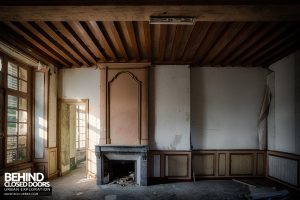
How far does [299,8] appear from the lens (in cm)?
302

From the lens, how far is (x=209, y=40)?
15.3 ft

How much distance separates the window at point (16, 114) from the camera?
5098mm

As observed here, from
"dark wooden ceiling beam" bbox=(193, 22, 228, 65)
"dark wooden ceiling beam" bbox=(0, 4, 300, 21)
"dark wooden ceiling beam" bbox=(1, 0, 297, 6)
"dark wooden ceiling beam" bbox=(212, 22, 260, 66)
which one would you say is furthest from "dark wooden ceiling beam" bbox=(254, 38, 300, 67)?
"dark wooden ceiling beam" bbox=(1, 0, 297, 6)

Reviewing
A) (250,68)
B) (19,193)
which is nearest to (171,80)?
(250,68)

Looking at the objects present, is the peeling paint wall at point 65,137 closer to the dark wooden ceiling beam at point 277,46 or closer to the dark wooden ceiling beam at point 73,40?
the dark wooden ceiling beam at point 73,40

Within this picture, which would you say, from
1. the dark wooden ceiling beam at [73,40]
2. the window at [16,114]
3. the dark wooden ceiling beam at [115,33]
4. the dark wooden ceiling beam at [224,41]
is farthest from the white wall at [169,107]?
the window at [16,114]

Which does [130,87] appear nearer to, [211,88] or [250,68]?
[211,88]

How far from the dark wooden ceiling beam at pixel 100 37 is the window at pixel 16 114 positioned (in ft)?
7.01

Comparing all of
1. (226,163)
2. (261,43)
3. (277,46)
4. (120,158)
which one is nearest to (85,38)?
(120,158)

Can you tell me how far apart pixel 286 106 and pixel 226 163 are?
2053mm

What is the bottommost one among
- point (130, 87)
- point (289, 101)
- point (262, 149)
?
point (262, 149)

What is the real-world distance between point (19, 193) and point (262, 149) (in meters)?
5.82

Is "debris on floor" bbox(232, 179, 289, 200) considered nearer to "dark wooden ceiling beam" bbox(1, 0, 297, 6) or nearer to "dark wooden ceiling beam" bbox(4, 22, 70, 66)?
"dark wooden ceiling beam" bbox(1, 0, 297, 6)

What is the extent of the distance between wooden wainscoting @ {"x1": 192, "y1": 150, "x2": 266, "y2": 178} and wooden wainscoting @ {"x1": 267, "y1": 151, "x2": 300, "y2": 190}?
26 centimetres
